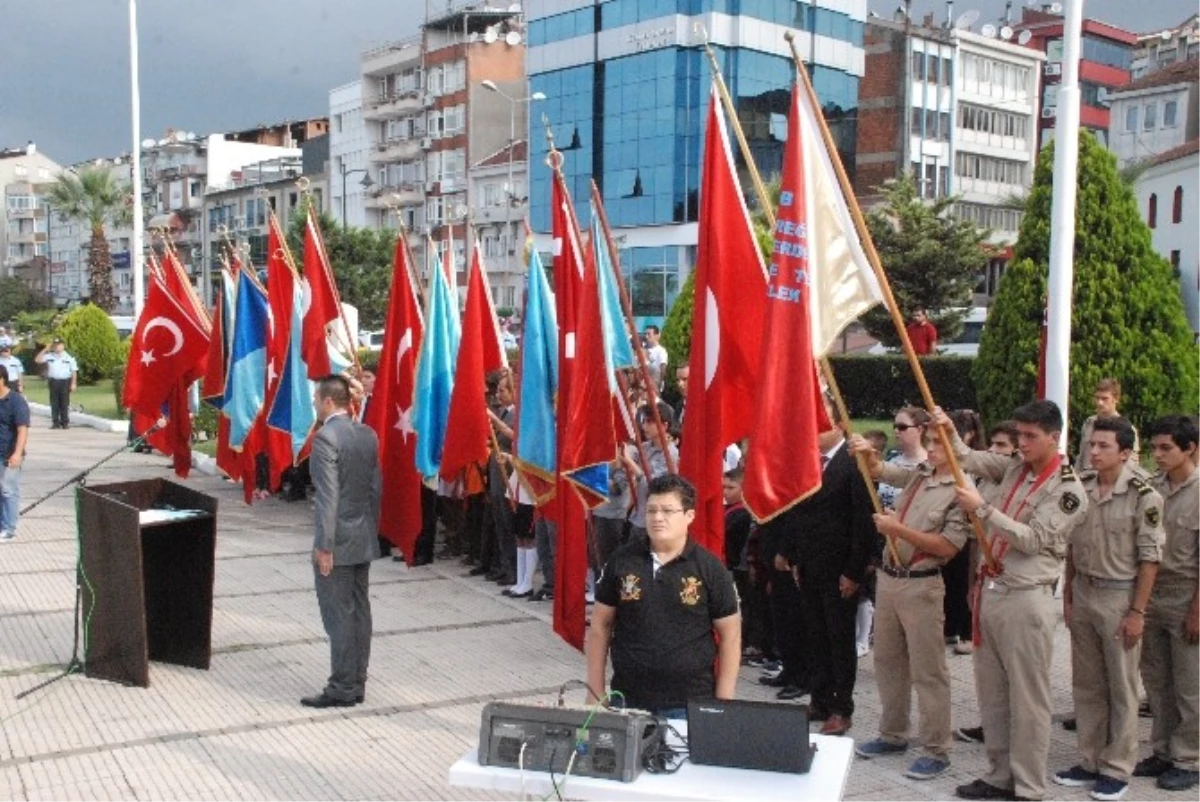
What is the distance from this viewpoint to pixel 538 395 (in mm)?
9984

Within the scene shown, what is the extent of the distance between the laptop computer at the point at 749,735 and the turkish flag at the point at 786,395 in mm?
2212

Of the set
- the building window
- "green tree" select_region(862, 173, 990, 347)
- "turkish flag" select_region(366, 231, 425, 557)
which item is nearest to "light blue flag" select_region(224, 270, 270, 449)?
"turkish flag" select_region(366, 231, 425, 557)

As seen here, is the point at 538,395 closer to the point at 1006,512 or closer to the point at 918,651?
the point at 918,651

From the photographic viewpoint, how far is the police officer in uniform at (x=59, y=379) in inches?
1046

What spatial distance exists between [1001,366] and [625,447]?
750 cm

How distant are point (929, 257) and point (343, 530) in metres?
34.5

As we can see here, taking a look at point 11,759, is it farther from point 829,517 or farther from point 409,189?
point 409,189

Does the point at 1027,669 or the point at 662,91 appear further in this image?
the point at 662,91

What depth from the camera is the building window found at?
64312 mm

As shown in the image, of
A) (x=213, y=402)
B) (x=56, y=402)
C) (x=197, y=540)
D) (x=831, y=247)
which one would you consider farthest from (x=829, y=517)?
(x=56, y=402)

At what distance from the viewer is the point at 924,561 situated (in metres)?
6.76

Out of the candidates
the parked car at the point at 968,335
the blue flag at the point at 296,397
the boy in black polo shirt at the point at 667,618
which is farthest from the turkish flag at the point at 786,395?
the parked car at the point at 968,335

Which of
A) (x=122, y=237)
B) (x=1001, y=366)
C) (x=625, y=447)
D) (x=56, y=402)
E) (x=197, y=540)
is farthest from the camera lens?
(x=122, y=237)

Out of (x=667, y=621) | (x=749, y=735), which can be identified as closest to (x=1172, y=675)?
(x=667, y=621)
